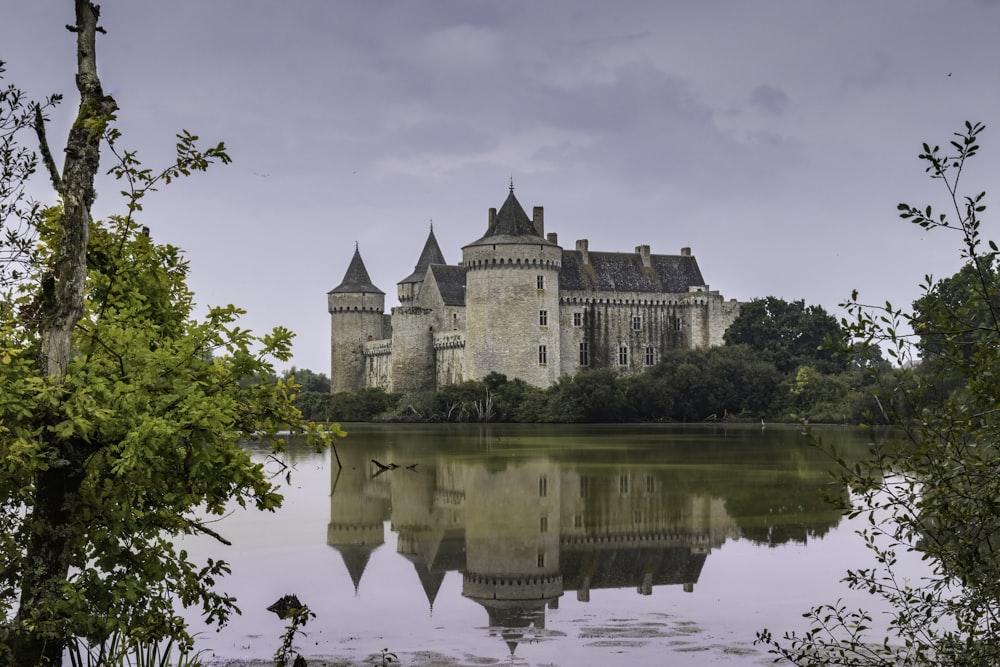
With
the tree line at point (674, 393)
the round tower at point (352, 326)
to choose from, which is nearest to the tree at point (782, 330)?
the tree line at point (674, 393)

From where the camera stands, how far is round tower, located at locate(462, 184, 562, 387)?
60906 millimetres

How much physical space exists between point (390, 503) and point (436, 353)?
48173 millimetres

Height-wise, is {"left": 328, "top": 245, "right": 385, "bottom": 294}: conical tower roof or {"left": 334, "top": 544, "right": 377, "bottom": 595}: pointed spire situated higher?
{"left": 328, "top": 245, "right": 385, "bottom": 294}: conical tower roof

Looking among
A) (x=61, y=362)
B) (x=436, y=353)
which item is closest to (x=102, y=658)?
(x=61, y=362)

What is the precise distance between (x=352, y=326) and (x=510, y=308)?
14521 millimetres

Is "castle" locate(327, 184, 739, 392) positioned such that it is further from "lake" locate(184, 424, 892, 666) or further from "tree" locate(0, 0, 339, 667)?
"tree" locate(0, 0, 339, 667)

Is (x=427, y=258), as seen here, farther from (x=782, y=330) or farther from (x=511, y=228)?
(x=782, y=330)

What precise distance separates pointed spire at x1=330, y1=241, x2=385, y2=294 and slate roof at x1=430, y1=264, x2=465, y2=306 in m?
5.80

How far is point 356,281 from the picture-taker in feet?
239

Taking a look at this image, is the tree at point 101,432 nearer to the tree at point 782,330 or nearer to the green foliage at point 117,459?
the green foliage at point 117,459

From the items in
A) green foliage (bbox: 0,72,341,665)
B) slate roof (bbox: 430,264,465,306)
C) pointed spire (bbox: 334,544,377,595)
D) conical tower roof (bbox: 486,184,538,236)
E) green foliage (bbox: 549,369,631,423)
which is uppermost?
conical tower roof (bbox: 486,184,538,236)

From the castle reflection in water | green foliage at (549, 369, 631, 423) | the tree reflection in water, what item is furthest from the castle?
the castle reflection in water

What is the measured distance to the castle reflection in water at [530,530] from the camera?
11.1 m

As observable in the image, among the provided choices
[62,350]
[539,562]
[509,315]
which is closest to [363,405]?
[509,315]
